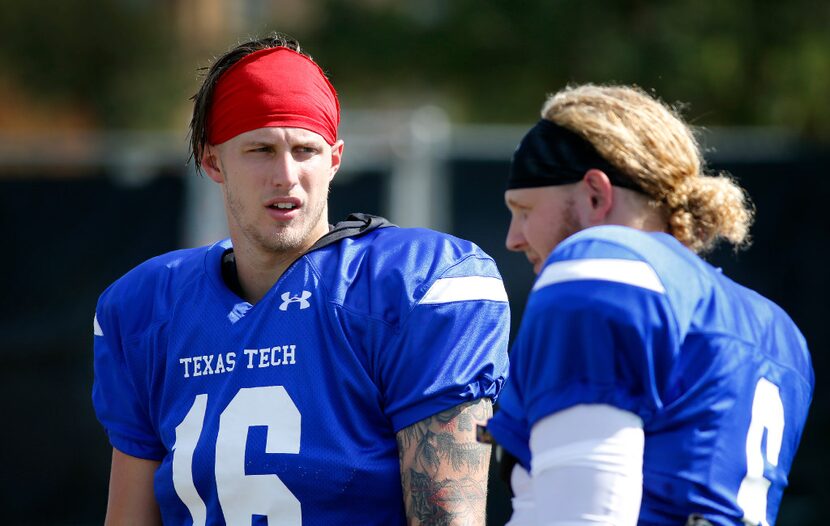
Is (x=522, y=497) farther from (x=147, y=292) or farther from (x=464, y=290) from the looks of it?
(x=147, y=292)

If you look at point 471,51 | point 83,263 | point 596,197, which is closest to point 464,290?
point 596,197

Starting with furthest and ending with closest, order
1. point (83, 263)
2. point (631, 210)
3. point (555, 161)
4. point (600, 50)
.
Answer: point (600, 50) → point (83, 263) → point (555, 161) → point (631, 210)

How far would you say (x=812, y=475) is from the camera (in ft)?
19.4

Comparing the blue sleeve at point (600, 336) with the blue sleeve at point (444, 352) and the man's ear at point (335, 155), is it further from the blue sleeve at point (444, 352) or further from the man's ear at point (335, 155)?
the man's ear at point (335, 155)

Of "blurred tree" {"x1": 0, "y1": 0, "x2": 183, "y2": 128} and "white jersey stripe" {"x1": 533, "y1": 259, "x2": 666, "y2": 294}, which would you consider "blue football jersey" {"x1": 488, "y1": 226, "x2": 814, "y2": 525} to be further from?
"blurred tree" {"x1": 0, "y1": 0, "x2": 183, "y2": 128}

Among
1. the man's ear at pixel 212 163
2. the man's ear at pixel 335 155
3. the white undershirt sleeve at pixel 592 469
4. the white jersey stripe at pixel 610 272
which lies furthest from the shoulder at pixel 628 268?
the man's ear at pixel 212 163

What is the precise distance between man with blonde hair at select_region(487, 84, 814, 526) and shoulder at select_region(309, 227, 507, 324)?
42 centimetres

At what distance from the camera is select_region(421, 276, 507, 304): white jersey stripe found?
2.58 metres

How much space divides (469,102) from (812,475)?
7.02 meters

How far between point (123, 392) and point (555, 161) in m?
1.28

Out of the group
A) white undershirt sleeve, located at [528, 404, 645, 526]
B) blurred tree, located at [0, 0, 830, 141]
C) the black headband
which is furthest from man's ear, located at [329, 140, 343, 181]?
blurred tree, located at [0, 0, 830, 141]

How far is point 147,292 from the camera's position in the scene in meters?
2.88

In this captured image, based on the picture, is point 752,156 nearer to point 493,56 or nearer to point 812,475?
point 812,475

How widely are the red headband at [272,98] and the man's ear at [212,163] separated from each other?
0.12ft
